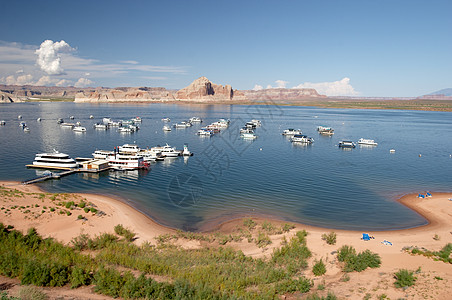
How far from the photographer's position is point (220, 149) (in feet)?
241

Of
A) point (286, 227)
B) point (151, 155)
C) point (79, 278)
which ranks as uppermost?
point (151, 155)

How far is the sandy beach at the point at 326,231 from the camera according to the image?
632 inches

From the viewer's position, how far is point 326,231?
91.0 ft

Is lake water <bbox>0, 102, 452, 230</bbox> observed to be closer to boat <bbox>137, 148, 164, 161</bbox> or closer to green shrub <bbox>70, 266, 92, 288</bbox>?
boat <bbox>137, 148, 164, 161</bbox>

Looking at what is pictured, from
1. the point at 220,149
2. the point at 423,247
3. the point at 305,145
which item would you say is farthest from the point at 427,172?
the point at 220,149

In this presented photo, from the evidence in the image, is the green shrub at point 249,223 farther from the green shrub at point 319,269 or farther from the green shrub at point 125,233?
the green shrub at point 125,233

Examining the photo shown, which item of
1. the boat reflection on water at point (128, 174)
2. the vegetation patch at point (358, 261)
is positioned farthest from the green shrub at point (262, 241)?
the boat reflection on water at point (128, 174)

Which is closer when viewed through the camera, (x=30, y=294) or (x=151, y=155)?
(x=30, y=294)

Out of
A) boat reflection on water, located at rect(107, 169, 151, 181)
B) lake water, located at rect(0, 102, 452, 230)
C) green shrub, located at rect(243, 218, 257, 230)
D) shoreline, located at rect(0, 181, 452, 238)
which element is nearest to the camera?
green shrub, located at rect(243, 218, 257, 230)

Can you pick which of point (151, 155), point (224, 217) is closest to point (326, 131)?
point (151, 155)

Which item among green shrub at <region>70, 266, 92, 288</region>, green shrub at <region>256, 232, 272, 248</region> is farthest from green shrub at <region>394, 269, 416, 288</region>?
green shrub at <region>70, 266, 92, 288</region>

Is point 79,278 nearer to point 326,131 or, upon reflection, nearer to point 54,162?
point 54,162

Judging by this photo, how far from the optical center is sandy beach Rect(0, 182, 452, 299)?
16.0m

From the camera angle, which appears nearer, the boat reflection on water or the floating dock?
A: the floating dock
